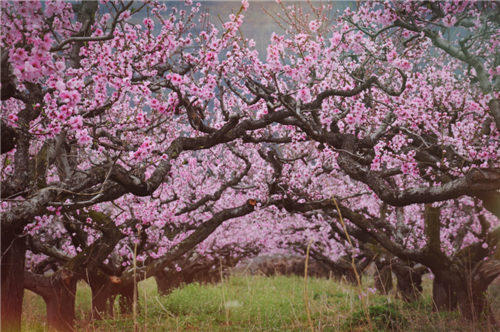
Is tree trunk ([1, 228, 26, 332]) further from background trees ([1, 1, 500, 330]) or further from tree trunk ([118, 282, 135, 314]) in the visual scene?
tree trunk ([118, 282, 135, 314])

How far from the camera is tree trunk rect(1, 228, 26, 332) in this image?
6.69 meters

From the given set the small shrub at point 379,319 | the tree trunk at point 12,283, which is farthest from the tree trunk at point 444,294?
the tree trunk at point 12,283

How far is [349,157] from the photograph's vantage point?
6.58 meters

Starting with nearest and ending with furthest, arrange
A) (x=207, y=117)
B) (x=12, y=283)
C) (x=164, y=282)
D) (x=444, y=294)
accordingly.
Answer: (x=12, y=283) → (x=207, y=117) → (x=444, y=294) → (x=164, y=282)

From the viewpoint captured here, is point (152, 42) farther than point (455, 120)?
No

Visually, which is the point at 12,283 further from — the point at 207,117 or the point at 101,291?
the point at 207,117

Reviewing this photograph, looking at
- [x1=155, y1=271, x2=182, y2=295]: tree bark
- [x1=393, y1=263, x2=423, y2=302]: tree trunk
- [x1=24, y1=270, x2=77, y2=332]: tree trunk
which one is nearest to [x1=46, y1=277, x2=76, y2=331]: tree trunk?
[x1=24, y1=270, x2=77, y2=332]: tree trunk

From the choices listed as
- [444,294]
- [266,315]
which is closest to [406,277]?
[444,294]

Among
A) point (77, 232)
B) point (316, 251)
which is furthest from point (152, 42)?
point (316, 251)

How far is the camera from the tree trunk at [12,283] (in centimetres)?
669

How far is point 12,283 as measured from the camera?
6.86m

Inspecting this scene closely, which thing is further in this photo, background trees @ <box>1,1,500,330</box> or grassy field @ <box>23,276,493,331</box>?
grassy field @ <box>23,276,493,331</box>

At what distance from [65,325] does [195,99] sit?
260 inches

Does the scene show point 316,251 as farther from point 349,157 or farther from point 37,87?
point 37,87
